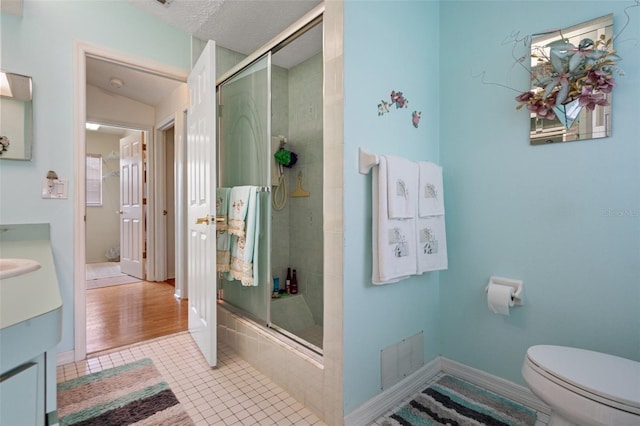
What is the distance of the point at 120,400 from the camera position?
167 cm

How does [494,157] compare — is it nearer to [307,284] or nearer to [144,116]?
[307,284]

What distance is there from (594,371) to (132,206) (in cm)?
505

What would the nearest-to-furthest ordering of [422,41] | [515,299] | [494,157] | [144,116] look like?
1. [515,299]
2. [494,157]
3. [422,41]
4. [144,116]

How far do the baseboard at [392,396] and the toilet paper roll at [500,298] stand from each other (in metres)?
0.56

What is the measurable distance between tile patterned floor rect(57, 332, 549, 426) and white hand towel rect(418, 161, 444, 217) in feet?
3.36

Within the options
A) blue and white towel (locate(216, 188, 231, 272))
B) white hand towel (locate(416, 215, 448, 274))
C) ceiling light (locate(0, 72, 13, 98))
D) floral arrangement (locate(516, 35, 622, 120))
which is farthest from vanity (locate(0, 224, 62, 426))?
floral arrangement (locate(516, 35, 622, 120))

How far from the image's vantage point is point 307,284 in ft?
9.16

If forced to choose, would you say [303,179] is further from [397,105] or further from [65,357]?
[65,357]

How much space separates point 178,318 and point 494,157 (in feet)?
9.42

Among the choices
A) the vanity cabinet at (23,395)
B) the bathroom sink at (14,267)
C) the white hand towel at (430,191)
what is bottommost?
the vanity cabinet at (23,395)

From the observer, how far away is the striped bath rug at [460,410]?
4.93 feet

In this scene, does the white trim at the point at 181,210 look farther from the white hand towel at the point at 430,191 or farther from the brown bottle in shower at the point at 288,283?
the white hand towel at the point at 430,191

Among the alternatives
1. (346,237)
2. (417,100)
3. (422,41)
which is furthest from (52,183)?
(422,41)

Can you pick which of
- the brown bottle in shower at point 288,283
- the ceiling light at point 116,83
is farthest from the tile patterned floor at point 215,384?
the ceiling light at point 116,83
